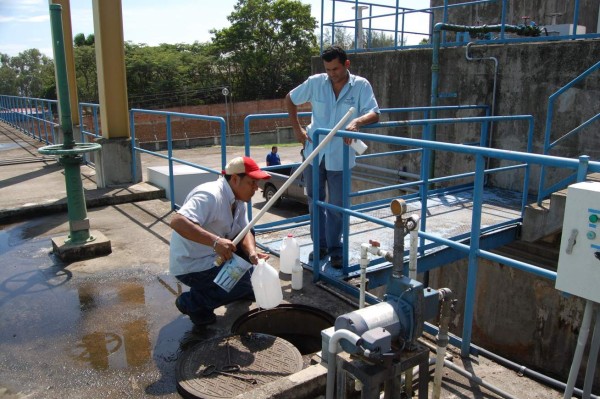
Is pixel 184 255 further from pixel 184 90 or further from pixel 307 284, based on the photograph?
pixel 184 90

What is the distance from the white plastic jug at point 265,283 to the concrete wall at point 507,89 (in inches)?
221

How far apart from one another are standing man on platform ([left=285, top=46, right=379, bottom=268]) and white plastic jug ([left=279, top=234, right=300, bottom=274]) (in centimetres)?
39

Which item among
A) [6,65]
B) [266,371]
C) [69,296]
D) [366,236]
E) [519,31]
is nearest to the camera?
[266,371]

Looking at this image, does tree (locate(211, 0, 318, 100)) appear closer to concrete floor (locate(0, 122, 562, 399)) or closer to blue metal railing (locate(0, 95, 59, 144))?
blue metal railing (locate(0, 95, 59, 144))

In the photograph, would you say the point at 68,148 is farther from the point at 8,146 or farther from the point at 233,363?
the point at 8,146

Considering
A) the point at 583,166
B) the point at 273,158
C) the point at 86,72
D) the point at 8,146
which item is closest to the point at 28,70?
the point at 86,72

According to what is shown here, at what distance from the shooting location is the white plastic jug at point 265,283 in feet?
11.1

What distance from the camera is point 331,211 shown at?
14.5 feet

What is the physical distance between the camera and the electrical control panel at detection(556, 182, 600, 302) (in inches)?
87.2

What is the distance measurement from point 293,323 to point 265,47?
132 feet

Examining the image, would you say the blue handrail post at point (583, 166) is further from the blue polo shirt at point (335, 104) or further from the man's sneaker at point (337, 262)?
the man's sneaker at point (337, 262)

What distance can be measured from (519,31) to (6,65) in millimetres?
80655

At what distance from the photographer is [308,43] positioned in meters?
43.1

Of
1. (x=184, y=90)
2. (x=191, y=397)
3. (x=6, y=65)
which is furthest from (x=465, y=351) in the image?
(x=6, y=65)
